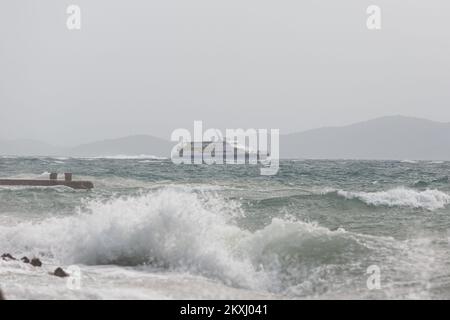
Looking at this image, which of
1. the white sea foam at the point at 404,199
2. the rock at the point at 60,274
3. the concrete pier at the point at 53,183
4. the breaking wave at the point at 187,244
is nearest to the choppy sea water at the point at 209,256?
the breaking wave at the point at 187,244

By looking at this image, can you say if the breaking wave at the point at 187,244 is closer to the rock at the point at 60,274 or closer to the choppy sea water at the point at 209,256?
the choppy sea water at the point at 209,256

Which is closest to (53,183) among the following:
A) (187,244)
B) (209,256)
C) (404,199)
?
(404,199)

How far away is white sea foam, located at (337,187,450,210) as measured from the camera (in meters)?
18.5

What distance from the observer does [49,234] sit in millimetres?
11078

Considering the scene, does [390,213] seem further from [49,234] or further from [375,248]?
[49,234]

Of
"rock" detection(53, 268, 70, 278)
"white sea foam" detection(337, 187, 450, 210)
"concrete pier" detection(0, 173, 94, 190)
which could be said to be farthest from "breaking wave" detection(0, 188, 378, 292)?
"concrete pier" detection(0, 173, 94, 190)

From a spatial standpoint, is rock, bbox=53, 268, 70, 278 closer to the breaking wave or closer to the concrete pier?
the breaking wave

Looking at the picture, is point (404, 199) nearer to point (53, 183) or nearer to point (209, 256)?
point (209, 256)

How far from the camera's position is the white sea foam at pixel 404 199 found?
1855cm
